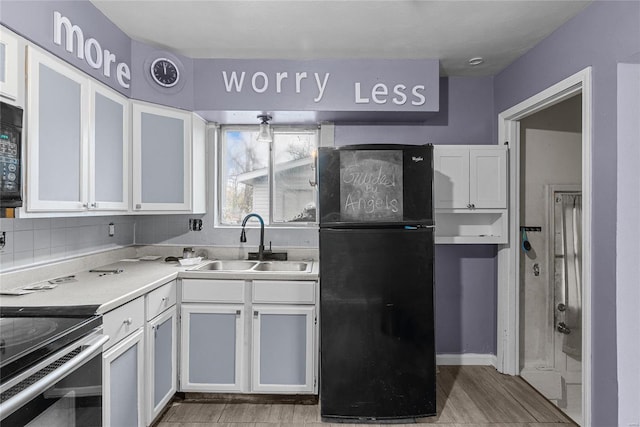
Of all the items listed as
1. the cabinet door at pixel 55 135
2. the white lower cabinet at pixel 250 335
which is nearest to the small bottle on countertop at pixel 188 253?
the white lower cabinet at pixel 250 335

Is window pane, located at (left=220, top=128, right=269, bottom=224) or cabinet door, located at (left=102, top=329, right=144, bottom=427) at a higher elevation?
window pane, located at (left=220, top=128, right=269, bottom=224)

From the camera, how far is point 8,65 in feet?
4.88

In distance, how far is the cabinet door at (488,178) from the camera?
280 centimetres

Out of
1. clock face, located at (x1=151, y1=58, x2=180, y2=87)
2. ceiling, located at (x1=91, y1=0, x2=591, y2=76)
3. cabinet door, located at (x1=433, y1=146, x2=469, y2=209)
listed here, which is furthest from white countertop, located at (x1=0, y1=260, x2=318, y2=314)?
ceiling, located at (x1=91, y1=0, x2=591, y2=76)

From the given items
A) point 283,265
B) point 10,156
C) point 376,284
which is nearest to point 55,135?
point 10,156

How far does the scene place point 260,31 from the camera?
2.28m

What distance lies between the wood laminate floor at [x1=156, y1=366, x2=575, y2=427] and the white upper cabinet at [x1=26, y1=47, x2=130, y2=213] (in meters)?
1.42

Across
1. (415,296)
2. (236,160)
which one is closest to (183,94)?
(236,160)

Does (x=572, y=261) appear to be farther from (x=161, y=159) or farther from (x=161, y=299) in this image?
(x=161, y=159)

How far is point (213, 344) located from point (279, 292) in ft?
1.85

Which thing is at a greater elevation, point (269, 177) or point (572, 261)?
point (269, 177)

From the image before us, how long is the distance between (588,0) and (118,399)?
3.16m

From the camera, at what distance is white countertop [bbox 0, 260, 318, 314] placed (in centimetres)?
162

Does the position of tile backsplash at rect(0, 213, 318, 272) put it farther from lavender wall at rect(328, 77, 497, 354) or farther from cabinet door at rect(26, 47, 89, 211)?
lavender wall at rect(328, 77, 497, 354)
